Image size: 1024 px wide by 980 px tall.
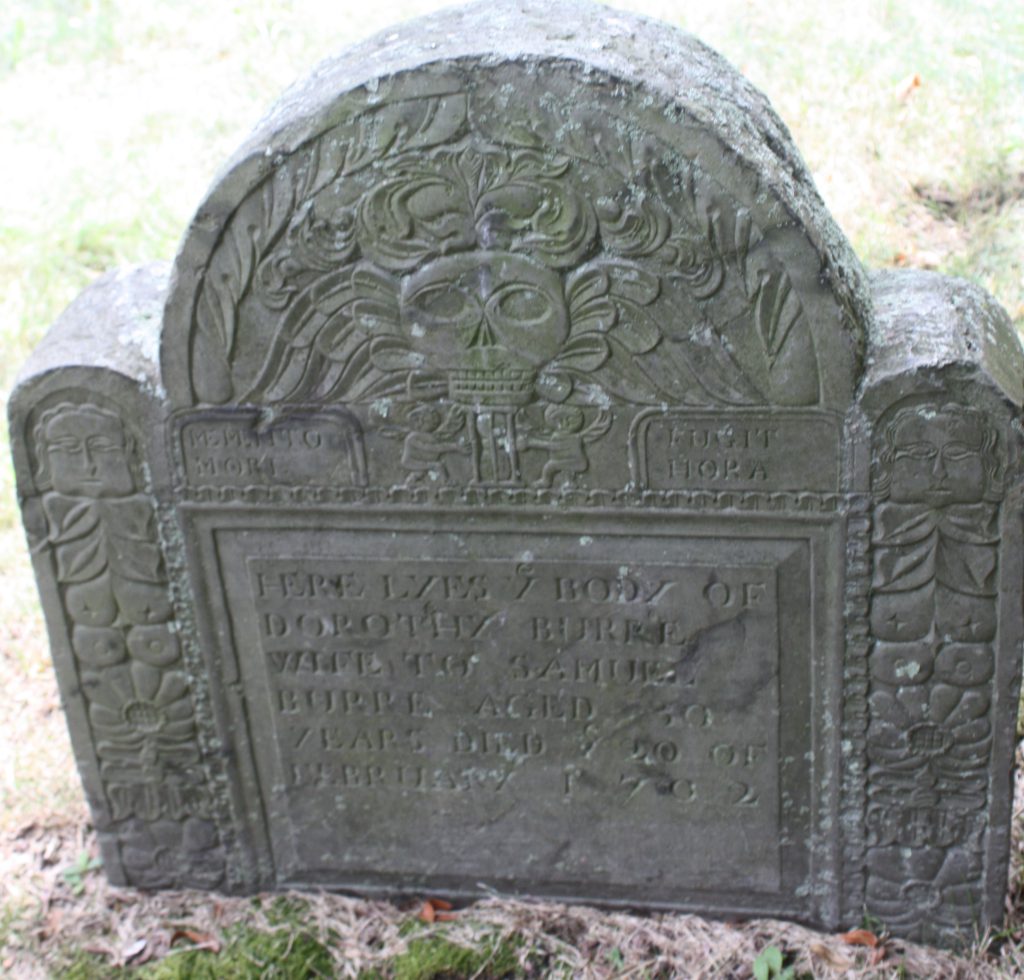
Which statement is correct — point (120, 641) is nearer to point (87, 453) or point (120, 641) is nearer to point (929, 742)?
point (87, 453)

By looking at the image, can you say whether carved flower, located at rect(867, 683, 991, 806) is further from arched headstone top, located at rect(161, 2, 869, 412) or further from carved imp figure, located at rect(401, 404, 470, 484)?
carved imp figure, located at rect(401, 404, 470, 484)

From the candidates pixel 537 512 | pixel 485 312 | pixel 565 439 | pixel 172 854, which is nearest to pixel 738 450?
pixel 565 439

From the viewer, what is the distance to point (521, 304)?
2.86 m

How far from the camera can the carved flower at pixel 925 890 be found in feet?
10.8

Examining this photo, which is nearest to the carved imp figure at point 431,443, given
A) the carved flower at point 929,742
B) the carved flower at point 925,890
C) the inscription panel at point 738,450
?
the inscription panel at point 738,450

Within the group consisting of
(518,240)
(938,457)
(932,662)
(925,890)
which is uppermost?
(518,240)

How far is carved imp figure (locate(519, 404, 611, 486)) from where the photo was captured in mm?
2953

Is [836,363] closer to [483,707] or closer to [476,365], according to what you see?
[476,365]

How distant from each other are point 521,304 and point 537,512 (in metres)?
0.49

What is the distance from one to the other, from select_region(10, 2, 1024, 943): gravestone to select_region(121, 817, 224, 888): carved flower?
1 centimetres

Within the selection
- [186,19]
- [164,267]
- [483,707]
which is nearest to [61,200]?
[186,19]

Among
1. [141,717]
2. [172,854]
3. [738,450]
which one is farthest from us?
[172,854]

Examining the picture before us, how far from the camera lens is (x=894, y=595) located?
303 cm

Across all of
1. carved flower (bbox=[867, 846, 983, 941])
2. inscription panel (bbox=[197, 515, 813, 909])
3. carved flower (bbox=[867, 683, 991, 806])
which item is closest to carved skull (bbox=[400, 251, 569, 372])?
inscription panel (bbox=[197, 515, 813, 909])
